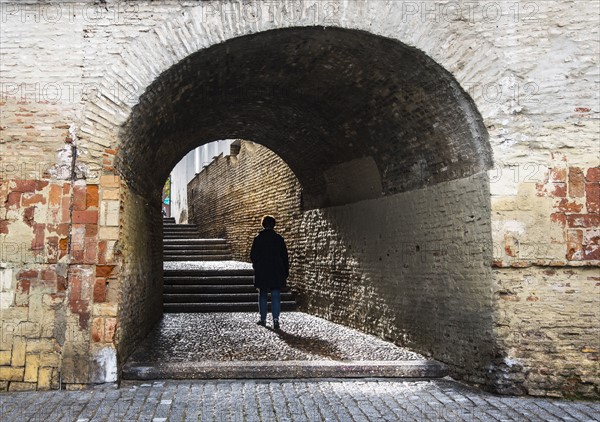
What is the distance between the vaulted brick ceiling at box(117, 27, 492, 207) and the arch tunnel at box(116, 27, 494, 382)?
18 millimetres

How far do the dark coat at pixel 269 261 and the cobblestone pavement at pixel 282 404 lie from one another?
9.93 ft

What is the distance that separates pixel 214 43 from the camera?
5281 mm

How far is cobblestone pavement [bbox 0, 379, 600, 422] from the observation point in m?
4.37

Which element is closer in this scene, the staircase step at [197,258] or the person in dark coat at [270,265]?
the person in dark coat at [270,265]

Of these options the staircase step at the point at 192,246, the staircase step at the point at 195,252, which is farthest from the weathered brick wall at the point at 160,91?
the staircase step at the point at 192,246

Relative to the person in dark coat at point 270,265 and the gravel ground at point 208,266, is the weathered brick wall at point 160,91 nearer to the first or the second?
the person in dark coat at point 270,265

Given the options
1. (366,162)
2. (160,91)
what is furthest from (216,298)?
(160,91)

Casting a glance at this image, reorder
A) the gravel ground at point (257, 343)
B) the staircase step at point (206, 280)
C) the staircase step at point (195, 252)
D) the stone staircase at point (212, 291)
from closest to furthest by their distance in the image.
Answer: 1. the gravel ground at point (257, 343)
2. the stone staircase at point (212, 291)
3. the staircase step at point (206, 280)
4. the staircase step at point (195, 252)

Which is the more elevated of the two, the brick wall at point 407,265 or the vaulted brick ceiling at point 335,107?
the vaulted brick ceiling at point 335,107

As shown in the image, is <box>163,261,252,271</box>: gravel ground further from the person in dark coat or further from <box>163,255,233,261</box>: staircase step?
the person in dark coat

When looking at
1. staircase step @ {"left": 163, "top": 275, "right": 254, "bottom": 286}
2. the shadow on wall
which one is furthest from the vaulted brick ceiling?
staircase step @ {"left": 163, "top": 275, "right": 254, "bottom": 286}

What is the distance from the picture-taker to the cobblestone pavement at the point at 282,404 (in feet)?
14.3

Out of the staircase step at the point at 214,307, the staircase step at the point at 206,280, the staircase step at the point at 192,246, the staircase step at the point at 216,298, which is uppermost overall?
the staircase step at the point at 192,246

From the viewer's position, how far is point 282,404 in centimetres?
470
